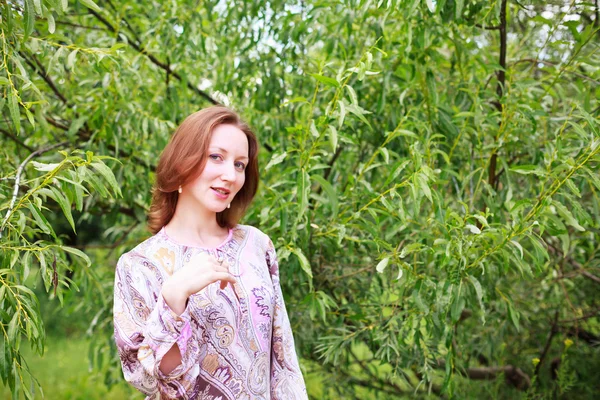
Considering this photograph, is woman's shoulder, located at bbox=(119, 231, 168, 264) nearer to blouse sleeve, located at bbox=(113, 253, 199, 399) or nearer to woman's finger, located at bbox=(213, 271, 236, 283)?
blouse sleeve, located at bbox=(113, 253, 199, 399)

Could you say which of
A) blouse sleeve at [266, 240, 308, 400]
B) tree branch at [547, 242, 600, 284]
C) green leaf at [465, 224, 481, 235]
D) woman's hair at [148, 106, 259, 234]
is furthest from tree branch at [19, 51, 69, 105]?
tree branch at [547, 242, 600, 284]

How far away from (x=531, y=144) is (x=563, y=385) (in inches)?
45.3

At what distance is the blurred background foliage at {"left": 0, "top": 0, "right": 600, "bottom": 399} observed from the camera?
2.14 m

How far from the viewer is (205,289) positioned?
1.71m

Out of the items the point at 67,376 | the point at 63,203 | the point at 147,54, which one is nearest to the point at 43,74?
the point at 147,54

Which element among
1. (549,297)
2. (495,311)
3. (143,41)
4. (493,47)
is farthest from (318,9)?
(549,297)

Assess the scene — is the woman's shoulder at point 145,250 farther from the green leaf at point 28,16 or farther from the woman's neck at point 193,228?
the green leaf at point 28,16

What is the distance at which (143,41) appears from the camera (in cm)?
309

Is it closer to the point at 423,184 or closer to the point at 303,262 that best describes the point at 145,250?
the point at 303,262

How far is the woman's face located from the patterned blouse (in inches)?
5.4

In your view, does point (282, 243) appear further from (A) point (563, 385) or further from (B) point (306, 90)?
(A) point (563, 385)

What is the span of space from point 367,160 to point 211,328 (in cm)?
157

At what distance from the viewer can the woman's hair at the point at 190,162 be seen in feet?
5.79

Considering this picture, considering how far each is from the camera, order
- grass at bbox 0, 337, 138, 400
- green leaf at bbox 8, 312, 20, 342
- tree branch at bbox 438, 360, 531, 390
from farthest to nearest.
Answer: grass at bbox 0, 337, 138, 400 → tree branch at bbox 438, 360, 531, 390 → green leaf at bbox 8, 312, 20, 342
